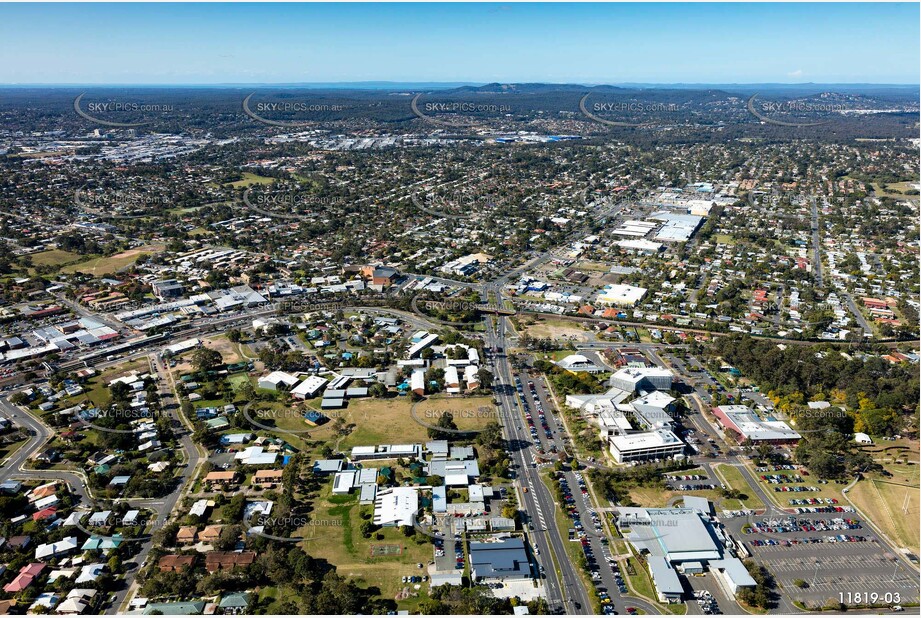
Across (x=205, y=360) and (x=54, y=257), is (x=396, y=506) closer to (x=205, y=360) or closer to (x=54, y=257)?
(x=205, y=360)

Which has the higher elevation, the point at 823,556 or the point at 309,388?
the point at 309,388

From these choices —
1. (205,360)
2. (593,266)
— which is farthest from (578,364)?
(205,360)

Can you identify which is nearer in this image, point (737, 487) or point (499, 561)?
point (499, 561)

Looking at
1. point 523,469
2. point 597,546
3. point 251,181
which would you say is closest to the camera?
point 597,546

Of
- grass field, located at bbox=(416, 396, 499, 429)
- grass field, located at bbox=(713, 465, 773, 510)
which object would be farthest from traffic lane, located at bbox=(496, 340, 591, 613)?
grass field, located at bbox=(713, 465, 773, 510)

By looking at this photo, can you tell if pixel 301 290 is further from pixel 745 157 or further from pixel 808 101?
pixel 808 101

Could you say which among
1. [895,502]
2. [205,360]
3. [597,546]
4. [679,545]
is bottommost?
[895,502]

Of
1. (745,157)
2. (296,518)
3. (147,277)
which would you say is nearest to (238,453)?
(296,518)

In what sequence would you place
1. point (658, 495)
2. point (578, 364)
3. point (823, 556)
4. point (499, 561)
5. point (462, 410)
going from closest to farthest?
point (499, 561) < point (823, 556) < point (658, 495) < point (462, 410) < point (578, 364)
